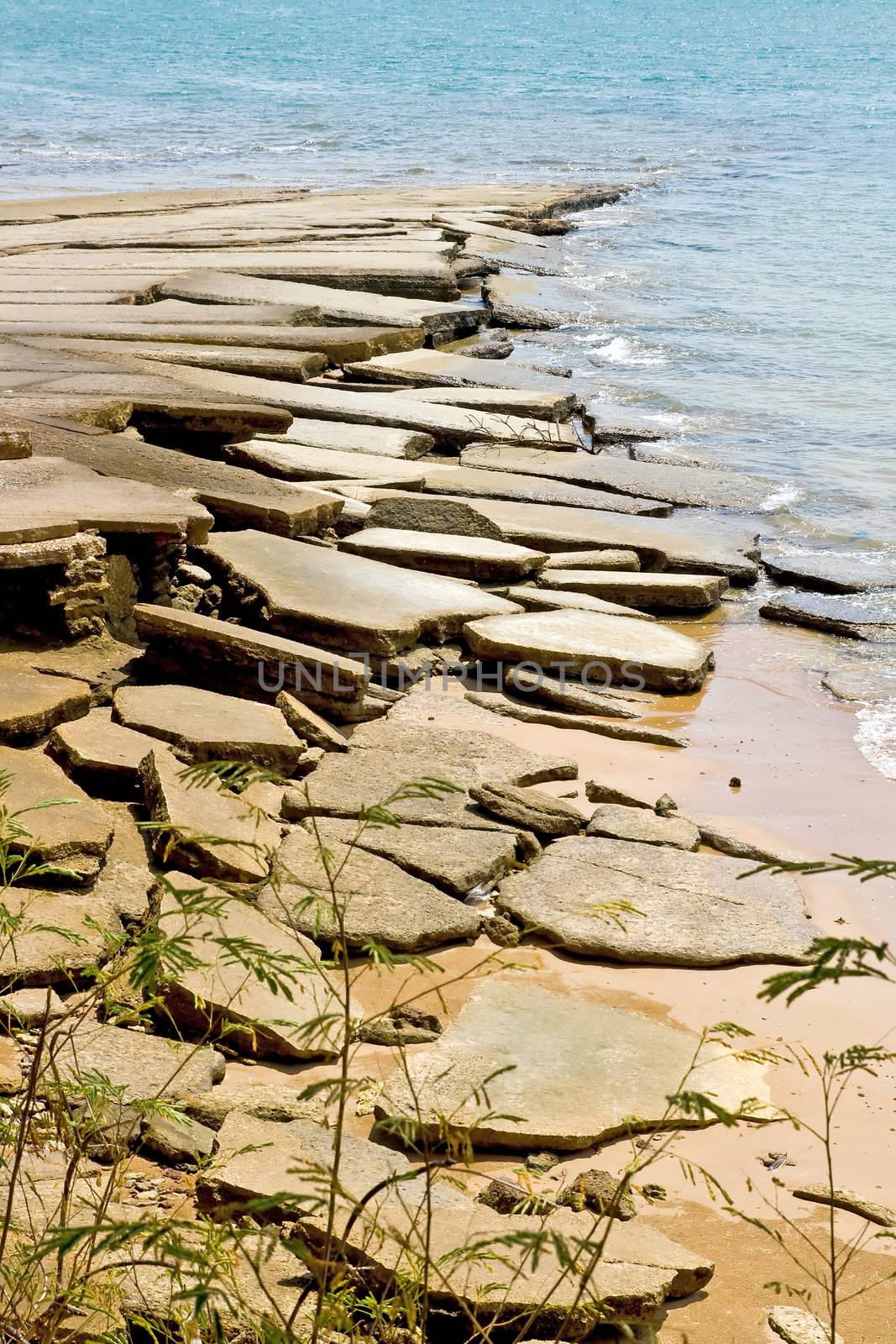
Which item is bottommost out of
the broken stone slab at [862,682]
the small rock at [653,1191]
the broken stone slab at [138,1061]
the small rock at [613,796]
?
the broken stone slab at [862,682]

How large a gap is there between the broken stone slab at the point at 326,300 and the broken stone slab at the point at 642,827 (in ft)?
18.1

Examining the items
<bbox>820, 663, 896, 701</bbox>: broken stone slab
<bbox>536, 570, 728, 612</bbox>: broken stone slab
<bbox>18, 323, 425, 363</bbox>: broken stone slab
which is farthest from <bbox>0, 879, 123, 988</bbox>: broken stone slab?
<bbox>18, 323, 425, 363</bbox>: broken stone slab

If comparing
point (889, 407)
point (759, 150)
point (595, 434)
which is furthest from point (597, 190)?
point (595, 434)

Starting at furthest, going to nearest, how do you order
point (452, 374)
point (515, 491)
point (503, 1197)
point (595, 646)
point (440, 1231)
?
point (452, 374) < point (515, 491) < point (595, 646) < point (503, 1197) < point (440, 1231)

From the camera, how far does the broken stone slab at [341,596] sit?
429 cm

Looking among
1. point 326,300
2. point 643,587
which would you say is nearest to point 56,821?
point 643,587

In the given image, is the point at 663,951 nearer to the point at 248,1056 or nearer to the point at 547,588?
the point at 248,1056

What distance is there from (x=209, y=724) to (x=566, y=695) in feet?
4.34

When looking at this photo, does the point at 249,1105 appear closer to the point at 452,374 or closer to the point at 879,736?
the point at 879,736

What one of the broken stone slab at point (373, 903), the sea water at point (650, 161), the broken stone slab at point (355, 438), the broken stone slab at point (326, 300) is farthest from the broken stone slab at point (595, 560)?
the broken stone slab at point (326, 300)

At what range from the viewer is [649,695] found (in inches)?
185

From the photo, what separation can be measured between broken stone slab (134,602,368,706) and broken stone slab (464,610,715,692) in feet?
2.40

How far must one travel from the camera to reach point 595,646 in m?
4.72

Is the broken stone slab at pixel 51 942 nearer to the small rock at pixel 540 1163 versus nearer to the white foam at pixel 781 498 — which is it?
the small rock at pixel 540 1163
